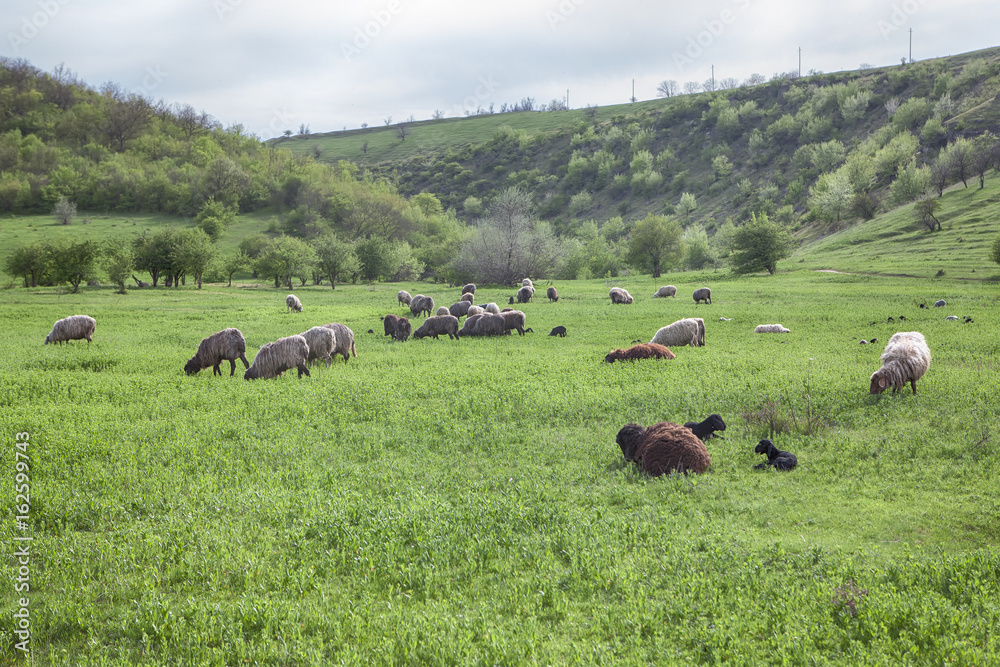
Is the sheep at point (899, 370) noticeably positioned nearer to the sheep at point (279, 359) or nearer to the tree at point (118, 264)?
the sheep at point (279, 359)

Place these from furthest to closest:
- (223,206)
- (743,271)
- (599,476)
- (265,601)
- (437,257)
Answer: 1. (223,206)
2. (437,257)
3. (743,271)
4. (599,476)
5. (265,601)

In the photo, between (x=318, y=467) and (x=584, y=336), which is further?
(x=584, y=336)

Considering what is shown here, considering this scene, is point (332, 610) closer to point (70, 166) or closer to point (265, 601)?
point (265, 601)

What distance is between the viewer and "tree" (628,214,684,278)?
65188mm

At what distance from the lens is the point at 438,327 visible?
26297 mm

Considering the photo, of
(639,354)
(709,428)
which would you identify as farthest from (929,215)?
(709,428)

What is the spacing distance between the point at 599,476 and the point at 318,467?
435 centimetres

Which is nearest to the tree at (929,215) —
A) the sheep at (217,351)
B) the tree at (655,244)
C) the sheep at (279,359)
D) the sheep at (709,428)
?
the tree at (655,244)

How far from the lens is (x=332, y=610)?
5570 mm

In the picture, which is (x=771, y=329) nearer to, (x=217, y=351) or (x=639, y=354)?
(x=639, y=354)

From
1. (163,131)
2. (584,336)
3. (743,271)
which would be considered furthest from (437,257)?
(163,131)

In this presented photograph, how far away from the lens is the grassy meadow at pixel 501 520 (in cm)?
511

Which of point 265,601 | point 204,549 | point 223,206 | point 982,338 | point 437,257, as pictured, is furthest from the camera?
point 223,206

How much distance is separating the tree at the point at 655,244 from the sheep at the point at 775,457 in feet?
186
